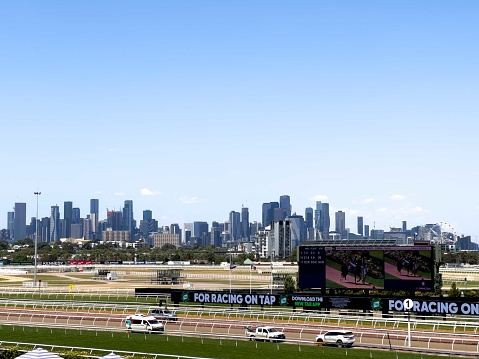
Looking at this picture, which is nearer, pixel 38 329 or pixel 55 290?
pixel 38 329

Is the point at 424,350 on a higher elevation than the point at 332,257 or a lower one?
lower

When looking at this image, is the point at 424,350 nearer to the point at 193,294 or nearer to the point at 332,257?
the point at 332,257

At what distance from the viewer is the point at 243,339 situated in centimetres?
4484

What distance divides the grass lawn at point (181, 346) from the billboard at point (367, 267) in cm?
1876

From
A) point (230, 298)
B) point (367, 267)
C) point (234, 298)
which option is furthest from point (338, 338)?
point (230, 298)

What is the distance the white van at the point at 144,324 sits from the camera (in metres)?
47.7

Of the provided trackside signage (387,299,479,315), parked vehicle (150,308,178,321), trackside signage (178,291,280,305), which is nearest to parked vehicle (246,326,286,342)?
parked vehicle (150,308,178,321)

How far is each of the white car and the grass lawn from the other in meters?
0.70

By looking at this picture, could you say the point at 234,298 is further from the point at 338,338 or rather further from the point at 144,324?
the point at 338,338

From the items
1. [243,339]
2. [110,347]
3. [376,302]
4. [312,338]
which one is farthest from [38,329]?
[376,302]

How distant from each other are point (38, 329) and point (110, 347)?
1139 cm

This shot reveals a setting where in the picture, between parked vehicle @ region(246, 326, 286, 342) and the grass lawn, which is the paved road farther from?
the grass lawn

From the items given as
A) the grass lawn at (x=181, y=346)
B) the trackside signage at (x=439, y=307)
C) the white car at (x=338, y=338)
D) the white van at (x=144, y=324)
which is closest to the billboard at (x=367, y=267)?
the trackside signage at (x=439, y=307)

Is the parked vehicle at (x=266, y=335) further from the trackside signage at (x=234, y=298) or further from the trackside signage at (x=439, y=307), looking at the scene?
the trackside signage at (x=234, y=298)
